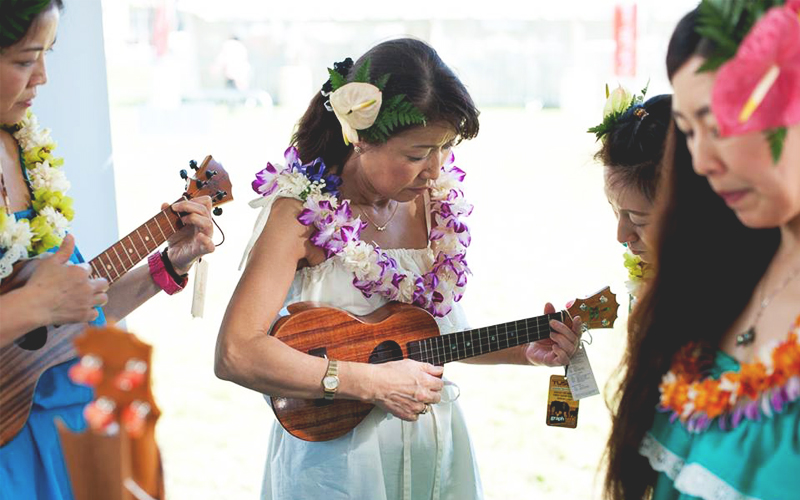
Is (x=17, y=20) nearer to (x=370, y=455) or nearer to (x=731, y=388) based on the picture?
(x=370, y=455)

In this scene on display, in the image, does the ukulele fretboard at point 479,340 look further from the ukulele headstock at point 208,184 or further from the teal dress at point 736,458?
the teal dress at point 736,458

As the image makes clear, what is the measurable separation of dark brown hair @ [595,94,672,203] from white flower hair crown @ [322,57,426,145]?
1.38ft

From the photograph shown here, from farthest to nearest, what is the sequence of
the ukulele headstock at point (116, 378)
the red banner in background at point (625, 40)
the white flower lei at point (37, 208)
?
the red banner in background at point (625, 40) → the white flower lei at point (37, 208) → the ukulele headstock at point (116, 378)

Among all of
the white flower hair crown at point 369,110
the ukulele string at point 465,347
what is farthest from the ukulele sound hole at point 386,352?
the white flower hair crown at point 369,110

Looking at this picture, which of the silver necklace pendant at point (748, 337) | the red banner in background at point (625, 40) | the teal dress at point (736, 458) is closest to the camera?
the teal dress at point (736, 458)

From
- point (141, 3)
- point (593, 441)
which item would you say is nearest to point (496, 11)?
point (141, 3)

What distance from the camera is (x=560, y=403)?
2119 mm

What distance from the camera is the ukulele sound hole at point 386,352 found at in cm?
209

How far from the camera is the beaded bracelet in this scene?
2105 mm

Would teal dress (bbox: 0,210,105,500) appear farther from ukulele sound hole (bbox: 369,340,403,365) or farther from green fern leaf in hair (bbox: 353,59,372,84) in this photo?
green fern leaf in hair (bbox: 353,59,372,84)

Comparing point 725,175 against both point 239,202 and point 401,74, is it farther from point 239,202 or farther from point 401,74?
point 239,202

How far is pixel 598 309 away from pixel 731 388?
855mm

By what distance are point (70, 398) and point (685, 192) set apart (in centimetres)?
121

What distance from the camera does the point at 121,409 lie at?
1.00m
